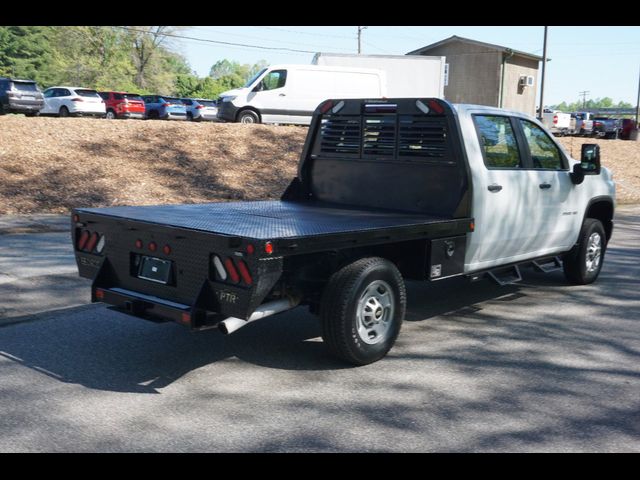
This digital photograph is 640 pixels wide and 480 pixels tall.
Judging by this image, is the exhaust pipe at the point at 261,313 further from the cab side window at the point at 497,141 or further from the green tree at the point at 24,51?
the green tree at the point at 24,51

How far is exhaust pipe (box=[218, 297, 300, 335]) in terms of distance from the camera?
15.3 feet

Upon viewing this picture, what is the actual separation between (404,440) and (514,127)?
13.4 feet

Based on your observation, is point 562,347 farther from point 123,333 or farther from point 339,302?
point 123,333

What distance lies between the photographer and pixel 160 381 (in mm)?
4883

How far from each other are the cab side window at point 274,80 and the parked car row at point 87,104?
9.71 meters

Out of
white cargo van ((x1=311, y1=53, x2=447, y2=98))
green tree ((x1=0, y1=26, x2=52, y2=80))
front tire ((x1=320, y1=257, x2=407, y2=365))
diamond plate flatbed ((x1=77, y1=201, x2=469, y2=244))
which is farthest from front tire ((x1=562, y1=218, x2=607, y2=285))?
green tree ((x1=0, y1=26, x2=52, y2=80))

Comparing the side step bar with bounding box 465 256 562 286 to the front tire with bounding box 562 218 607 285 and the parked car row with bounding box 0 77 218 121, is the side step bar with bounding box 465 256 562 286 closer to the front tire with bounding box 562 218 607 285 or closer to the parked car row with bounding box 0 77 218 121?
the front tire with bounding box 562 218 607 285

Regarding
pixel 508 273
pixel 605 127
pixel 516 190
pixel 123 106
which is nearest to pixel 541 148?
pixel 516 190

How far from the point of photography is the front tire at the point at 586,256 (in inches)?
316

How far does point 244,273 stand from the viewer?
14.8 feet

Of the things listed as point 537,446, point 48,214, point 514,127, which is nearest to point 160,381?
point 537,446

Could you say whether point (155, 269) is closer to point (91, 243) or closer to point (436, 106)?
point (91, 243)

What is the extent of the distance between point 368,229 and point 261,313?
992 millimetres

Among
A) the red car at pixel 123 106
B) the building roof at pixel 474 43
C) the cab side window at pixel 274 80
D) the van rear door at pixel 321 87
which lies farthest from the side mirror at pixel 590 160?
the building roof at pixel 474 43
